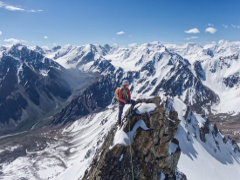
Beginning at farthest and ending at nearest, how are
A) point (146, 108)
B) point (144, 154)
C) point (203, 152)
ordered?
1. point (203, 152)
2. point (146, 108)
3. point (144, 154)

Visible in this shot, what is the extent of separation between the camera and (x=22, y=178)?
5497 inches

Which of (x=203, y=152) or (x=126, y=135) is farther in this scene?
(x=203, y=152)

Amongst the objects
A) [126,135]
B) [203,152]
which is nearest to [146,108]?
[126,135]

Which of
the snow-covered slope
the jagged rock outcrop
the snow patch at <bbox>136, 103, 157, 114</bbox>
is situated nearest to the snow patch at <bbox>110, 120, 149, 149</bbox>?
the jagged rock outcrop

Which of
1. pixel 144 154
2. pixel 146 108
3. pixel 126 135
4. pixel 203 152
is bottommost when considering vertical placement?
pixel 203 152

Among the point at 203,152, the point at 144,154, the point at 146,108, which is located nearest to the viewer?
the point at 144,154

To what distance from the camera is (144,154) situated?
2311 cm

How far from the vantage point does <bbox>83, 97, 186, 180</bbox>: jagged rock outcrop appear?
855 inches

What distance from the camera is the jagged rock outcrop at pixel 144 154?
855 inches

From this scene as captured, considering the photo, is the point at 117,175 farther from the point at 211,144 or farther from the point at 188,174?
the point at 211,144

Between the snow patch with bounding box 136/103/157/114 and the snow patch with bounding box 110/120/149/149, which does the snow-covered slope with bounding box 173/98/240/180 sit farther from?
the snow patch with bounding box 110/120/149/149

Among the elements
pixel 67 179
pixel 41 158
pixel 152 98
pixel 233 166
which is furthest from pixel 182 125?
pixel 41 158

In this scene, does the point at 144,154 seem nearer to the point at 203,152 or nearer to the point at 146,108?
the point at 146,108

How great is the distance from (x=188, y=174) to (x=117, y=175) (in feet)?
170
